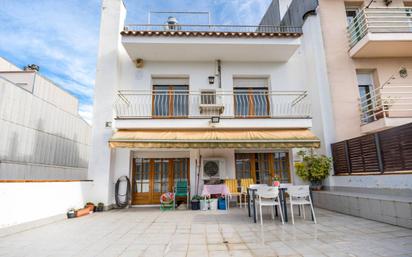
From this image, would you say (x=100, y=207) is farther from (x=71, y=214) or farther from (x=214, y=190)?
(x=214, y=190)

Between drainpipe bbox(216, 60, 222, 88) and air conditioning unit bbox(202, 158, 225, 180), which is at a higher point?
drainpipe bbox(216, 60, 222, 88)

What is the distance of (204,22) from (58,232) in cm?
1099

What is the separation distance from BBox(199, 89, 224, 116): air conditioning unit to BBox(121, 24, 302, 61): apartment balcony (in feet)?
6.93

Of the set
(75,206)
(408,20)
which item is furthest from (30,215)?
(408,20)

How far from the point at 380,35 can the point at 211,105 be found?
834cm

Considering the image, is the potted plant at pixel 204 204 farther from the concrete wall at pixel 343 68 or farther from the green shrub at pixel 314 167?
the concrete wall at pixel 343 68

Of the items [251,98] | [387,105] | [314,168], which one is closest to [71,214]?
[251,98]

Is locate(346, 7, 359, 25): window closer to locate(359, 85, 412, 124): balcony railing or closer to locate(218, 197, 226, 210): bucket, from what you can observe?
locate(359, 85, 412, 124): balcony railing

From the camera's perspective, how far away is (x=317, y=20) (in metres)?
11.2

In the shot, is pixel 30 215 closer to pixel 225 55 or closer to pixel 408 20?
pixel 225 55

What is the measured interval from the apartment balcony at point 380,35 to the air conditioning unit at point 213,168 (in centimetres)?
858

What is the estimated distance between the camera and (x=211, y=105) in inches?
395

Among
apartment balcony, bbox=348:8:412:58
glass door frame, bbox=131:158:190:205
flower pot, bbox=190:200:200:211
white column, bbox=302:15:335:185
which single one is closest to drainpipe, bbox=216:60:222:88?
glass door frame, bbox=131:158:190:205

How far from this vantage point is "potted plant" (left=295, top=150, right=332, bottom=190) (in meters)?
9.52
